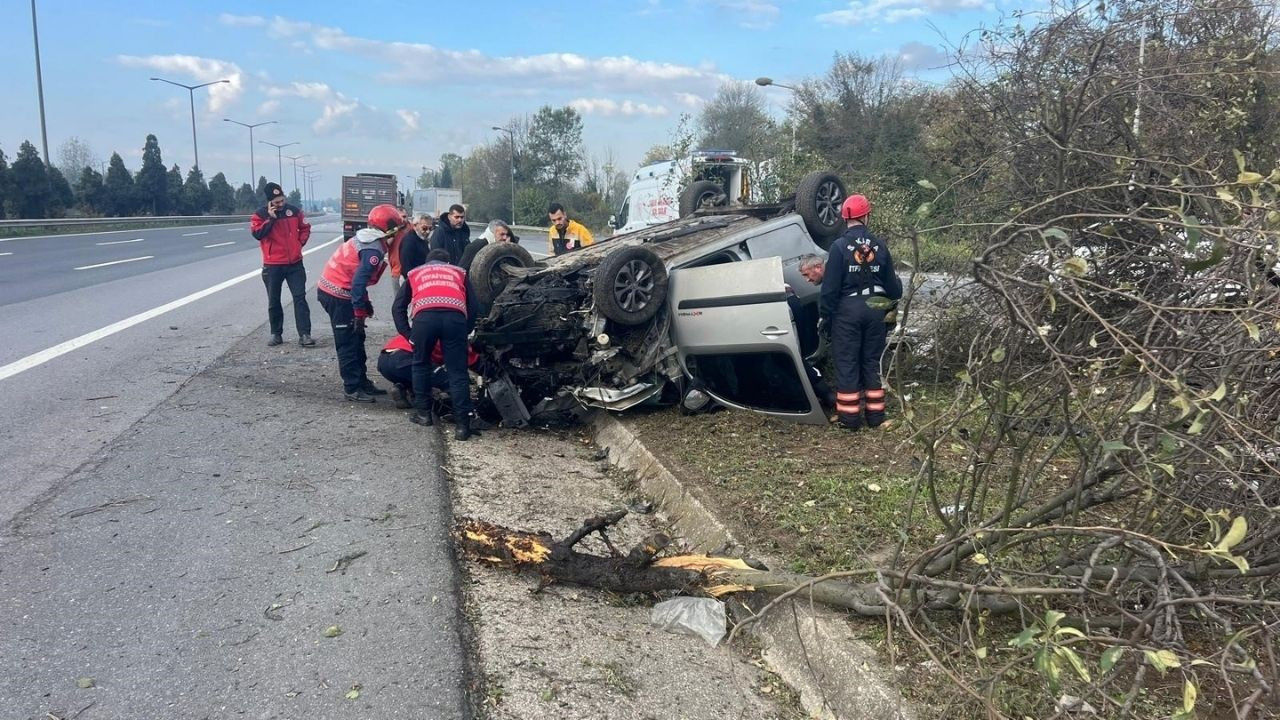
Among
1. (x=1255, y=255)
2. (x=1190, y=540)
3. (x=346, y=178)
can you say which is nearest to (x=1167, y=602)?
(x=1190, y=540)

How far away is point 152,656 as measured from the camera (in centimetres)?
307

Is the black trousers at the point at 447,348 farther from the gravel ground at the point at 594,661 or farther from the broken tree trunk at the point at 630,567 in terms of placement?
the broken tree trunk at the point at 630,567

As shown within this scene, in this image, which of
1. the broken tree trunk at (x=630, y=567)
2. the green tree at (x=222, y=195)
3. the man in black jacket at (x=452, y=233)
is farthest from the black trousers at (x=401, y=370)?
the green tree at (x=222, y=195)

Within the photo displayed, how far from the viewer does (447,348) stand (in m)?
6.25

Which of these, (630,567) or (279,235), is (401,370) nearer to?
(279,235)

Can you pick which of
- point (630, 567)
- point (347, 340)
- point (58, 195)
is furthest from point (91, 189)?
point (630, 567)

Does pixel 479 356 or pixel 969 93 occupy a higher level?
pixel 969 93

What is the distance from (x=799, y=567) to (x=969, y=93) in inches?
186

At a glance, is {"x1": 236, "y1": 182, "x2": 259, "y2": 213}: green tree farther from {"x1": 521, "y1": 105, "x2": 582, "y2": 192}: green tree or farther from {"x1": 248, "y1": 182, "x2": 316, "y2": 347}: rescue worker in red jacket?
{"x1": 248, "y1": 182, "x2": 316, "y2": 347}: rescue worker in red jacket

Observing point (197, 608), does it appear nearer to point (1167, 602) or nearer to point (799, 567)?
point (799, 567)

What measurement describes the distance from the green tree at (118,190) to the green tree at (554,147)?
27.4 meters

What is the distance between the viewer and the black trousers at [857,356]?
19.5ft

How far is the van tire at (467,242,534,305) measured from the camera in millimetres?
7004

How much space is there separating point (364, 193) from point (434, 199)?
4.51m
